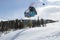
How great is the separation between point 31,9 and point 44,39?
27.1 metres

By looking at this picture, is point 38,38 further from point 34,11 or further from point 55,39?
point 34,11

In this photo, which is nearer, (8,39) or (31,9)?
(8,39)

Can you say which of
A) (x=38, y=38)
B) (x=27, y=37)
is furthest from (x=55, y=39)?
(x=27, y=37)

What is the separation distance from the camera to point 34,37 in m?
13.4

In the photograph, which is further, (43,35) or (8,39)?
(8,39)

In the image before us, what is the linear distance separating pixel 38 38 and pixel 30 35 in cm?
142

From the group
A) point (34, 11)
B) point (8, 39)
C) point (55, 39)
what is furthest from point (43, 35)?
point (34, 11)

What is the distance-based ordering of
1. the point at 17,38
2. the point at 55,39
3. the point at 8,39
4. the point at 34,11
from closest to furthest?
the point at 55,39 < the point at 17,38 < the point at 8,39 < the point at 34,11

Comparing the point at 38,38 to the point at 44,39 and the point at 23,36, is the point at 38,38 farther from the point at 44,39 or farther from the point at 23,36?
the point at 23,36

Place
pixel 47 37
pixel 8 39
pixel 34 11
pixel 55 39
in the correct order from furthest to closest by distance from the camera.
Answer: pixel 34 11
pixel 8 39
pixel 47 37
pixel 55 39

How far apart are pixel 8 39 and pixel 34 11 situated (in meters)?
23.9

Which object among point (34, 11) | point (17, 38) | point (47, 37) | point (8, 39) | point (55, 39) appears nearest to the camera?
point (55, 39)

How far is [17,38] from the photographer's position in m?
13.7

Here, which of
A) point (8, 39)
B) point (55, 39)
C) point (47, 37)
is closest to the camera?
point (55, 39)
